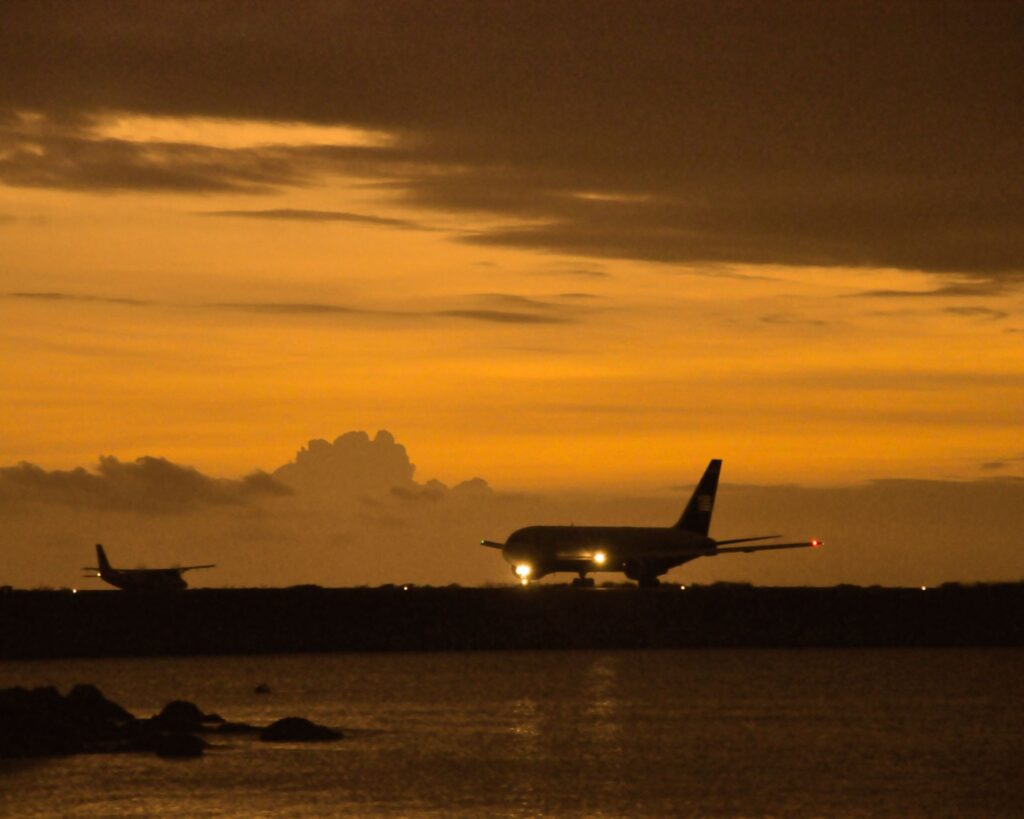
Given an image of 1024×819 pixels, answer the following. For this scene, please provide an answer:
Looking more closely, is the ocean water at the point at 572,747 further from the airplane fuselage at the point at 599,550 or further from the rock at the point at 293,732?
the airplane fuselage at the point at 599,550

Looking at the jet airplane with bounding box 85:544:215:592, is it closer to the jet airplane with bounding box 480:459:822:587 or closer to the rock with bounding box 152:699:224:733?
the jet airplane with bounding box 480:459:822:587

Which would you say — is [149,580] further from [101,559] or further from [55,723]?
[55,723]

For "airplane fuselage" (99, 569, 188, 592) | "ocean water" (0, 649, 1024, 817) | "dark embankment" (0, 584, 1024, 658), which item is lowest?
"ocean water" (0, 649, 1024, 817)

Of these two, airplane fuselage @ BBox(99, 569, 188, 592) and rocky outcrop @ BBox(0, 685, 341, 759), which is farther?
airplane fuselage @ BBox(99, 569, 188, 592)

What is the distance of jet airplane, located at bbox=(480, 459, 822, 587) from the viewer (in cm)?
15450

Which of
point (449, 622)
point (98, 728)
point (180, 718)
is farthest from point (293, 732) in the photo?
point (449, 622)

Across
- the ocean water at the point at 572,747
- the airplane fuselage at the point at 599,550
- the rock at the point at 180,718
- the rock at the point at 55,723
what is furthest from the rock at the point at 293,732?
the airplane fuselage at the point at 599,550

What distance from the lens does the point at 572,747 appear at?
7581 cm

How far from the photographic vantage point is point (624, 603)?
491 feet

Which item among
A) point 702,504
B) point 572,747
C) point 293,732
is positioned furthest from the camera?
point 702,504

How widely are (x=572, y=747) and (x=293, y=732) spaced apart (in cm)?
1128

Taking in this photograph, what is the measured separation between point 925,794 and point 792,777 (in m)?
5.70

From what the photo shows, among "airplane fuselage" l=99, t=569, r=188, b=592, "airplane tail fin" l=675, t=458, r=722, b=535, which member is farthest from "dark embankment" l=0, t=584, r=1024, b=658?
"airplane fuselage" l=99, t=569, r=188, b=592

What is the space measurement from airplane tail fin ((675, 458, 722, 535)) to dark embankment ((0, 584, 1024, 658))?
1500 cm
